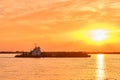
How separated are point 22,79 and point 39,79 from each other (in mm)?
2743

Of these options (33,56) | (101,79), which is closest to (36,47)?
(33,56)

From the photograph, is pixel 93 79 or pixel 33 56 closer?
pixel 93 79

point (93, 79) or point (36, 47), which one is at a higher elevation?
point (36, 47)

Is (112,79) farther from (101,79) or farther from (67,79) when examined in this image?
(67,79)

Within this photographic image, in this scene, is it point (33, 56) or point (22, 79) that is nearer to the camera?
point (22, 79)

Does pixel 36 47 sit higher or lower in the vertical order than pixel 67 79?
higher

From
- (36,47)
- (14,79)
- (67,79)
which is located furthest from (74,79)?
(36,47)

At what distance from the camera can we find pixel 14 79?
59.7 m

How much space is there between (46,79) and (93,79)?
775 centimetres

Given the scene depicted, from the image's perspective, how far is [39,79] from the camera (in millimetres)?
60312

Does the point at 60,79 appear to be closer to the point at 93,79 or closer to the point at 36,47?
the point at 93,79

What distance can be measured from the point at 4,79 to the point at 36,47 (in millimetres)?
134314

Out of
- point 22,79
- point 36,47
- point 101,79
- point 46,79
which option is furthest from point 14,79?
point 36,47

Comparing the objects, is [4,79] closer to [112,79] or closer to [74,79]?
[74,79]
